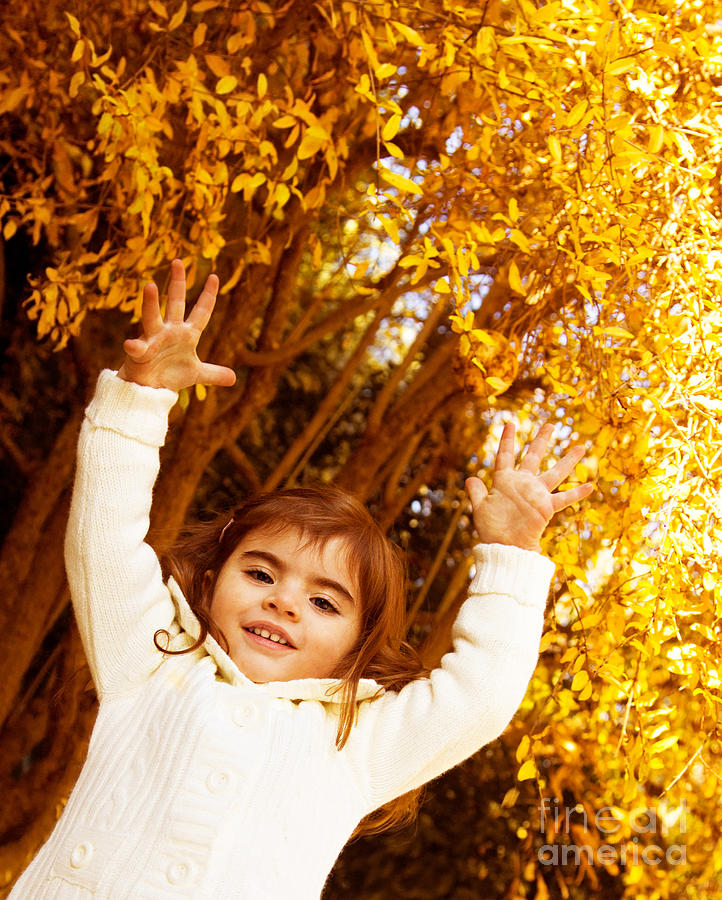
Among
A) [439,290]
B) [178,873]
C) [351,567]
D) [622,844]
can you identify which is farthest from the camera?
[622,844]

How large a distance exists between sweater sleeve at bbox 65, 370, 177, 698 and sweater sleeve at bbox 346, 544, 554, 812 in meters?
0.35

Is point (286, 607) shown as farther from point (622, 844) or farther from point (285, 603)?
point (622, 844)

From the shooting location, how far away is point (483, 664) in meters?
1.58

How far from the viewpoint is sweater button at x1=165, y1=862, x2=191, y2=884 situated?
145 centimetres

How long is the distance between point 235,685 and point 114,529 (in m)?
0.28

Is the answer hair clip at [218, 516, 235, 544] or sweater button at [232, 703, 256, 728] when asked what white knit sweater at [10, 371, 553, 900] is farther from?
hair clip at [218, 516, 235, 544]

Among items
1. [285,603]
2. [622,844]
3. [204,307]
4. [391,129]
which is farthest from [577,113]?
[622,844]

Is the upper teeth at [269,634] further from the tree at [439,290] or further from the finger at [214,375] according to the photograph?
the tree at [439,290]

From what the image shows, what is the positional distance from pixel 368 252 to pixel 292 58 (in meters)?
1.19

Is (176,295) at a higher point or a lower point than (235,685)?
higher

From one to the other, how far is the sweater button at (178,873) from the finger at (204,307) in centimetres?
72

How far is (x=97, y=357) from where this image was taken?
137 inches

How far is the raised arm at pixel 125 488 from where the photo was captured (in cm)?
162

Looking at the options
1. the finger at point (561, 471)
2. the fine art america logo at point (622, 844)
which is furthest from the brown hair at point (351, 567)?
the fine art america logo at point (622, 844)
